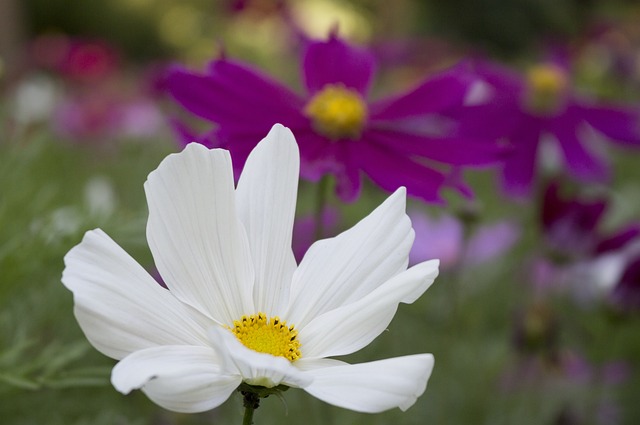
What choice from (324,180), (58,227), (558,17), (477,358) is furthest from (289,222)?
(558,17)

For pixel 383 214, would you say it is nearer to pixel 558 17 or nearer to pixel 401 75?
pixel 401 75

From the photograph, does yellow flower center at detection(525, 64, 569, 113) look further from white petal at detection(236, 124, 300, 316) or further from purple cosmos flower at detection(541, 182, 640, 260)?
white petal at detection(236, 124, 300, 316)

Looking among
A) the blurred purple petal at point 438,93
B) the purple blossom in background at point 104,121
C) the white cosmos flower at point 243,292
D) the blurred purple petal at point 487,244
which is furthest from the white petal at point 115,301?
the purple blossom in background at point 104,121

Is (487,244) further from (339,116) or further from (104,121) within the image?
(104,121)

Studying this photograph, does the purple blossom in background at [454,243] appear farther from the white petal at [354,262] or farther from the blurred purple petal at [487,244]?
the white petal at [354,262]

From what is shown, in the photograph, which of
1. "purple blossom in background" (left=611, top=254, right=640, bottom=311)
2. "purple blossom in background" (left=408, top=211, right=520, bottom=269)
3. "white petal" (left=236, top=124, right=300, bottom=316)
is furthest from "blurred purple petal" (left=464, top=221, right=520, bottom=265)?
"white petal" (left=236, top=124, right=300, bottom=316)

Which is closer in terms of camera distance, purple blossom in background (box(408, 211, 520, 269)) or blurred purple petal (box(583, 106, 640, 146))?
blurred purple petal (box(583, 106, 640, 146))
